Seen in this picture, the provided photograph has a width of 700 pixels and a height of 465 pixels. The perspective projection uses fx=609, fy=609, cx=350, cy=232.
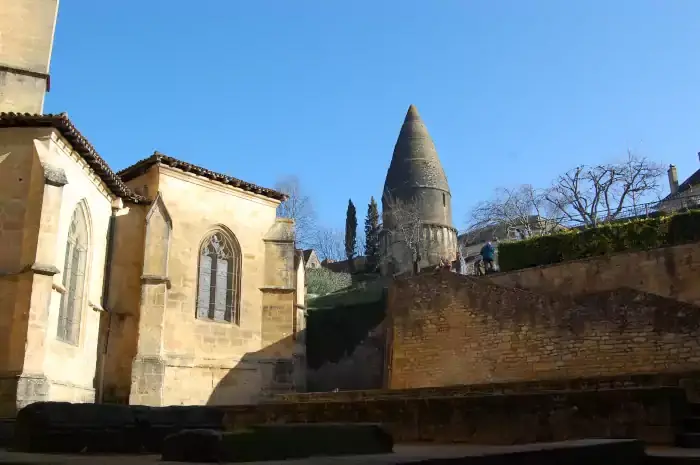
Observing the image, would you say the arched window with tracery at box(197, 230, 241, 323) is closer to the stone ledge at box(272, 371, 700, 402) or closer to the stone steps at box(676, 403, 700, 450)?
the stone ledge at box(272, 371, 700, 402)

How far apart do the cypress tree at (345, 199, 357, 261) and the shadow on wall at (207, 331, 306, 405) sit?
40.2 meters

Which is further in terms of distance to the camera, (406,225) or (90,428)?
(406,225)

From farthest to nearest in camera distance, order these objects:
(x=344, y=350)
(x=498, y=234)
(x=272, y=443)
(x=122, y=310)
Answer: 1. (x=498, y=234)
2. (x=344, y=350)
3. (x=122, y=310)
4. (x=272, y=443)

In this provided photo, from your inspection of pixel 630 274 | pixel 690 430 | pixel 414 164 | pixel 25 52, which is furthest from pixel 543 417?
pixel 414 164

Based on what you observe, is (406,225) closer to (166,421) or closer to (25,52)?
(25,52)

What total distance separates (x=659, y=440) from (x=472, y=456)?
3.47 metres

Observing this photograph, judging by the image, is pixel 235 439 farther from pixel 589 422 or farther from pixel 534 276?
pixel 534 276

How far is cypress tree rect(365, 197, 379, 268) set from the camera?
5381cm

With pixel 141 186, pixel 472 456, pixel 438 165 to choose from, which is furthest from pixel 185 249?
pixel 438 165

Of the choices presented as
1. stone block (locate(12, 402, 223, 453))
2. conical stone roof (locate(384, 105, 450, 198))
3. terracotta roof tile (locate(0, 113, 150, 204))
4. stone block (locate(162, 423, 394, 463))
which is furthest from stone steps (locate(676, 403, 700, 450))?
conical stone roof (locate(384, 105, 450, 198))

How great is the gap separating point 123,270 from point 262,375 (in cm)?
533

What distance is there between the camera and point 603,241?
2130 cm

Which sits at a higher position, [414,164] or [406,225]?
[414,164]

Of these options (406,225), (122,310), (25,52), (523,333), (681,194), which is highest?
(681,194)
